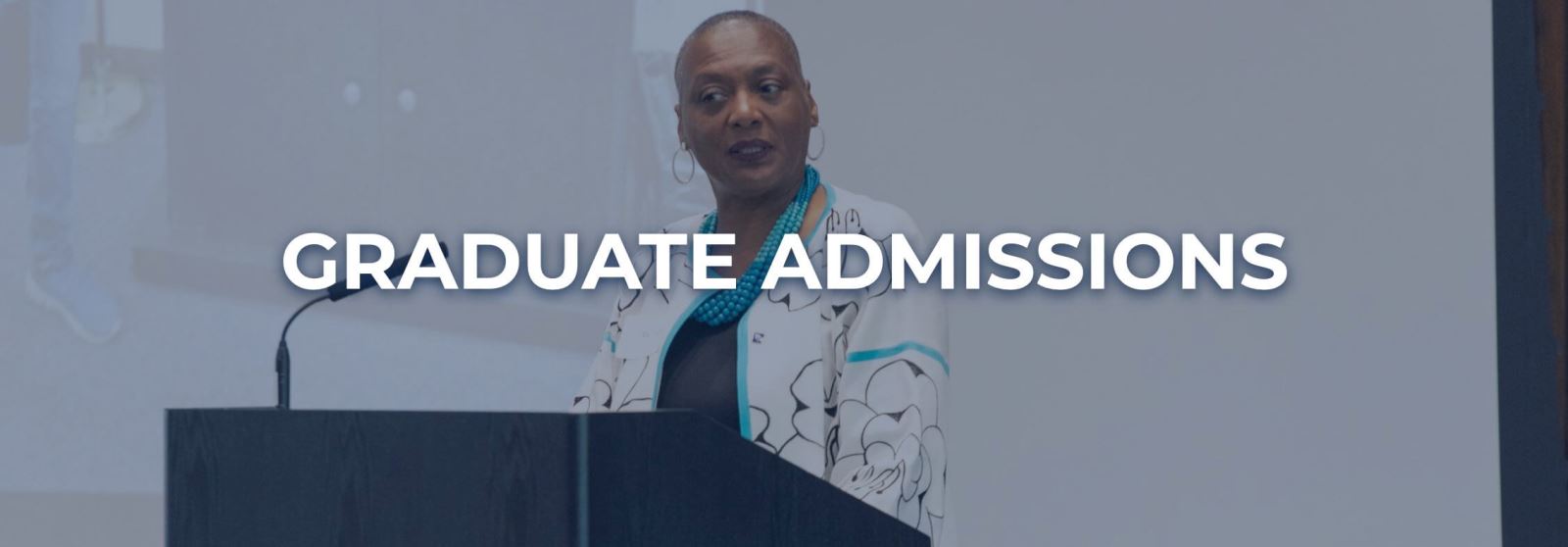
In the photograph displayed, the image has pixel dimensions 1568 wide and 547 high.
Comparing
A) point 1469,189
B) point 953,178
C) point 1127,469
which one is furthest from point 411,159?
point 1469,189

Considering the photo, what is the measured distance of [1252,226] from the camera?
139 inches

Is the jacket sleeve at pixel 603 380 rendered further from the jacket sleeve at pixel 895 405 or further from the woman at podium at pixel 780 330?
the jacket sleeve at pixel 895 405

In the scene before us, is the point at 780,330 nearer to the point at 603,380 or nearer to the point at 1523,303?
the point at 603,380

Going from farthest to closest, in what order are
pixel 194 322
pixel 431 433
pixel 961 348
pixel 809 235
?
pixel 961 348 < pixel 194 322 < pixel 809 235 < pixel 431 433

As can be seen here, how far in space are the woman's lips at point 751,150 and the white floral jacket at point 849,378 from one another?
11 centimetres

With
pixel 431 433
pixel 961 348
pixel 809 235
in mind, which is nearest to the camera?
pixel 431 433

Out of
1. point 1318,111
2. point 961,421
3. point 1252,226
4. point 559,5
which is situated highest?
point 559,5

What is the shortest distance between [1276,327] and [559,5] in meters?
1.80

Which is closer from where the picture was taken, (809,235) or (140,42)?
(809,235)

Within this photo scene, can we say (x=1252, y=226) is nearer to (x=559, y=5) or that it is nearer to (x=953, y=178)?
(x=953, y=178)

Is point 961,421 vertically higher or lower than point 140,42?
lower

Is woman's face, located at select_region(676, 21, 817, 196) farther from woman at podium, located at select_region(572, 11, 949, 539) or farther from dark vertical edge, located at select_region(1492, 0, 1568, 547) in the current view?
dark vertical edge, located at select_region(1492, 0, 1568, 547)

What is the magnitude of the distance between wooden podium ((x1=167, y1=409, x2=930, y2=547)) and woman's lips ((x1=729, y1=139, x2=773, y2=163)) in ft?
Answer: 2.07

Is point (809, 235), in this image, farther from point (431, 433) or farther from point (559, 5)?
point (559, 5)
